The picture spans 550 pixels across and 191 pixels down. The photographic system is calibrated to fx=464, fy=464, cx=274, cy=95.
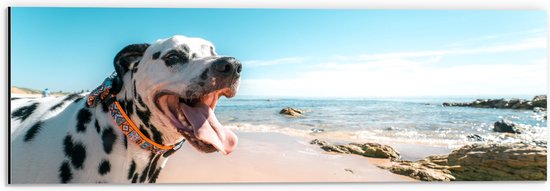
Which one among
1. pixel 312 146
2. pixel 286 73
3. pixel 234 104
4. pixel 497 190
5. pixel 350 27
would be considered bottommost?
pixel 497 190

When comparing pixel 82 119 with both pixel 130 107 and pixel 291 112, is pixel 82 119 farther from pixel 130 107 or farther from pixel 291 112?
pixel 291 112

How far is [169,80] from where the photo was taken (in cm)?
169

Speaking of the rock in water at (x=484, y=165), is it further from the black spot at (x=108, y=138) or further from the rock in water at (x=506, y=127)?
the black spot at (x=108, y=138)

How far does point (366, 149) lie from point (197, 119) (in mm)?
1313

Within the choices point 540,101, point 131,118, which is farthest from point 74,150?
point 540,101

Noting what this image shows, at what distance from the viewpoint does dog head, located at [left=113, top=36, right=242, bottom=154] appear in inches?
65.1

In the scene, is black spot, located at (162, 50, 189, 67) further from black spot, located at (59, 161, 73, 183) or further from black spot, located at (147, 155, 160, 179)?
black spot, located at (59, 161, 73, 183)

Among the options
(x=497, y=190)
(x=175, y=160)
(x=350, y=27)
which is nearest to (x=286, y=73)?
(x=350, y=27)

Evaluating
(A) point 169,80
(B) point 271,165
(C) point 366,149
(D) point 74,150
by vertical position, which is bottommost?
(B) point 271,165

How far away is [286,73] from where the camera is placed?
278 cm

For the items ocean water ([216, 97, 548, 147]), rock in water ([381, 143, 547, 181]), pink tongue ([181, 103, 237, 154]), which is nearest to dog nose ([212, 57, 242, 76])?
pink tongue ([181, 103, 237, 154])

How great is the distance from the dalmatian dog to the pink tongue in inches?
1.2

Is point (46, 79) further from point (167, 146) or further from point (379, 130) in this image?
point (379, 130)

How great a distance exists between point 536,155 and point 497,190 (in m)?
0.32
